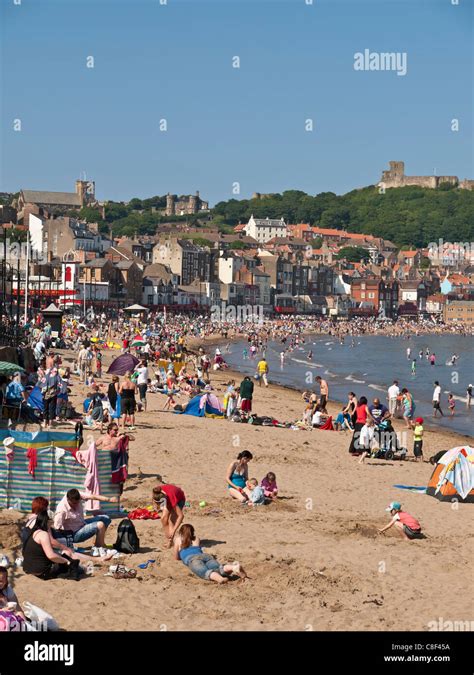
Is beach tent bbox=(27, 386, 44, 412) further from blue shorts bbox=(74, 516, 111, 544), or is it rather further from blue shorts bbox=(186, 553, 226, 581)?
blue shorts bbox=(186, 553, 226, 581)

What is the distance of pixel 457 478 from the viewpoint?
16.2m

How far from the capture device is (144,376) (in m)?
23.4

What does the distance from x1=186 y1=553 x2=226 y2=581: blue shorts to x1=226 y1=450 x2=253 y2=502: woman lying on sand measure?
135 inches

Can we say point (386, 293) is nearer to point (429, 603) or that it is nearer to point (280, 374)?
point (280, 374)

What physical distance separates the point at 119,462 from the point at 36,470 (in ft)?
3.91

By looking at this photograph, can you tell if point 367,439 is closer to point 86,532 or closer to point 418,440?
point 418,440

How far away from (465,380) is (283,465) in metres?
41.6

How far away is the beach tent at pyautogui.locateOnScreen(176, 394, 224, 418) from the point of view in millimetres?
23703

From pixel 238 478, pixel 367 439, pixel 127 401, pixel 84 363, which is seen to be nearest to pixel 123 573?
pixel 238 478

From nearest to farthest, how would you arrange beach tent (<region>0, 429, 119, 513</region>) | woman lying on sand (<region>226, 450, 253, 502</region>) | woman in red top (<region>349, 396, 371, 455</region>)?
beach tent (<region>0, 429, 119, 513</region>) < woman lying on sand (<region>226, 450, 253, 502</region>) < woman in red top (<region>349, 396, 371, 455</region>)

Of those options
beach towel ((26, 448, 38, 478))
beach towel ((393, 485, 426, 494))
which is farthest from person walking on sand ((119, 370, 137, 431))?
beach towel ((26, 448, 38, 478))

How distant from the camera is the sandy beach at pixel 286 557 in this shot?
9.80m

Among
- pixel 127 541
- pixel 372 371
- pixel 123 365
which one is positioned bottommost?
pixel 372 371
